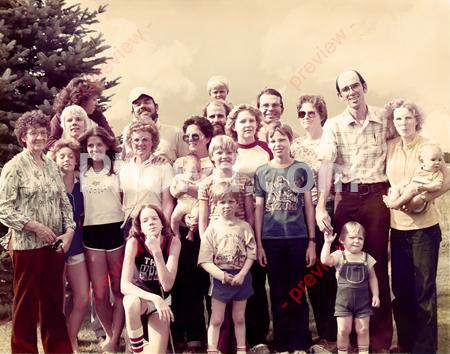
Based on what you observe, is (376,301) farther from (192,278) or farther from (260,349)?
(192,278)

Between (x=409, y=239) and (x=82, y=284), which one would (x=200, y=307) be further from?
(x=409, y=239)

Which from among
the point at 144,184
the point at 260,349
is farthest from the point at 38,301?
the point at 260,349

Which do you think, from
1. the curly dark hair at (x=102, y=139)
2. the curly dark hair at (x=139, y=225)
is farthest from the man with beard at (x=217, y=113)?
the curly dark hair at (x=139, y=225)

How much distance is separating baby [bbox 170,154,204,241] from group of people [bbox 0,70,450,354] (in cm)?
1

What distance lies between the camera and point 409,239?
5.30 metres

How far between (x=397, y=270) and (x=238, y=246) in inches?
62.1

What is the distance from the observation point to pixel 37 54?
24.9ft

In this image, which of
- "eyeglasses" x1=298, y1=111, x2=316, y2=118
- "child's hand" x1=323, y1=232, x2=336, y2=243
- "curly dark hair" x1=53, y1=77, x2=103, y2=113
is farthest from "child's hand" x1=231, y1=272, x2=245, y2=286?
"curly dark hair" x1=53, y1=77, x2=103, y2=113

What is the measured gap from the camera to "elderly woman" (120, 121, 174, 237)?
5301mm

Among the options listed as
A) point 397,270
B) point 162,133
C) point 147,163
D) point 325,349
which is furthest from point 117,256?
point 397,270

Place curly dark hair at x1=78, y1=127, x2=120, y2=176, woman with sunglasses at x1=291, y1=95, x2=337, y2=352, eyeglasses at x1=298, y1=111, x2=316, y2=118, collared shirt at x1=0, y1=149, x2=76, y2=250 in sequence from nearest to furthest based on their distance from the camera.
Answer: collared shirt at x1=0, y1=149, x2=76, y2=250, curly dark hair at x1=78, y1=127, x2=120, y2=176, woman with sunglasses at x1=291, y1=95, x2=337, y2=352, eyeglasses at x1=298, y1=111, x2=316, y2=118

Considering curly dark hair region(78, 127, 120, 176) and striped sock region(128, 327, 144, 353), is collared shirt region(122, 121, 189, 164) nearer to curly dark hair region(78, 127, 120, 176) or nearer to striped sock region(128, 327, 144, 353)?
curly dark hair region(78, 127, 120, 176)

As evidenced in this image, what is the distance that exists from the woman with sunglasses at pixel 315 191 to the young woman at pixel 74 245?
2156 millimetres

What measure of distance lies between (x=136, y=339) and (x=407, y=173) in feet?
9.27
